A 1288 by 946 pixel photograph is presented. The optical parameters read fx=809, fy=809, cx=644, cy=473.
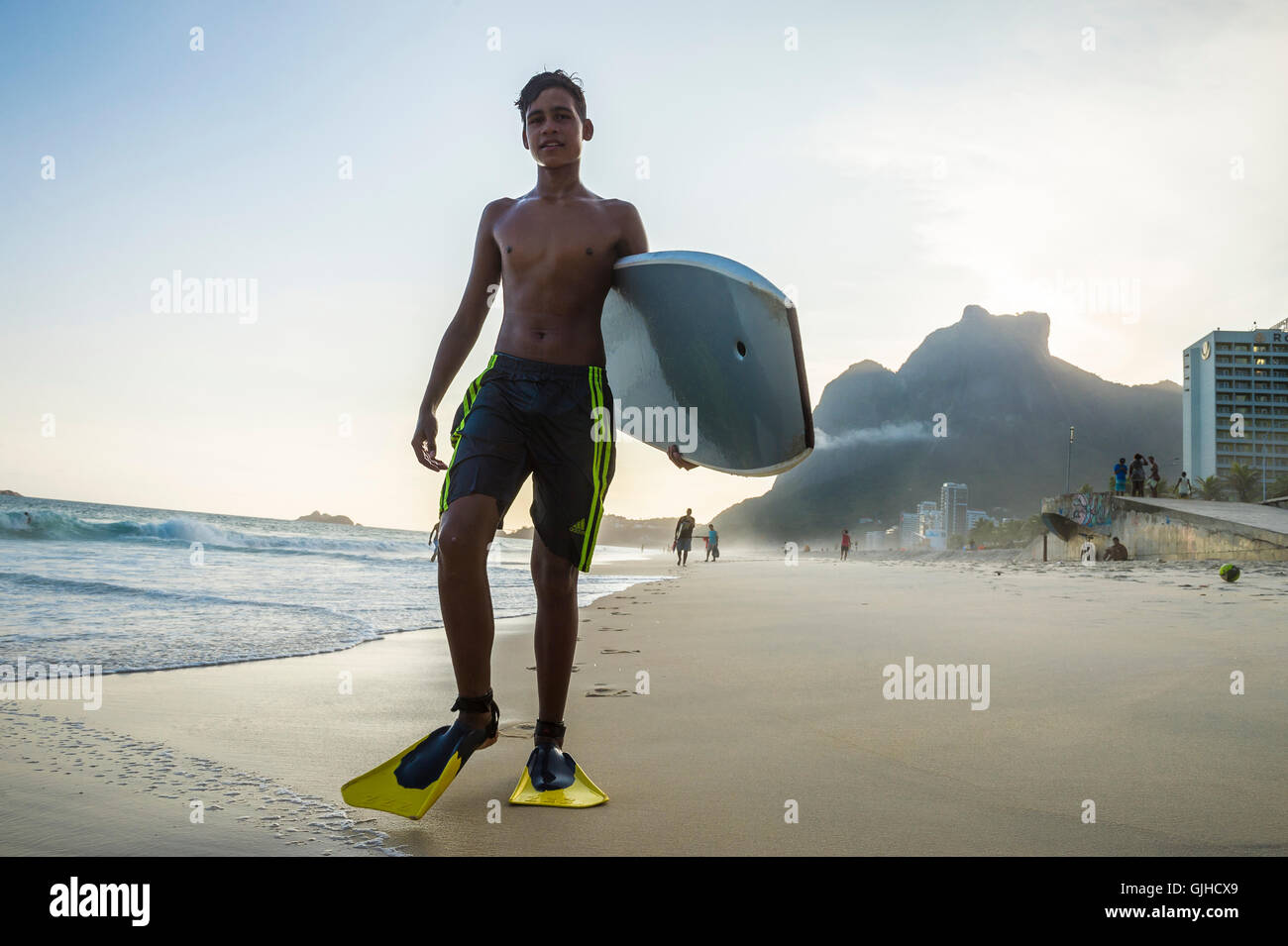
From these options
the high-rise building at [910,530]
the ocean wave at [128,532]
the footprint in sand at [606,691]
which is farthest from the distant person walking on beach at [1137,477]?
the high-rise building at [910,530]

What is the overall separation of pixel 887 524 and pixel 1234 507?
107 metres

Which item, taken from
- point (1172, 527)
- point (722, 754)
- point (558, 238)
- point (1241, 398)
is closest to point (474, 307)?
point (558, 238)

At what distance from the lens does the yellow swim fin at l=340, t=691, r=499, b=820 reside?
1864 millimetres

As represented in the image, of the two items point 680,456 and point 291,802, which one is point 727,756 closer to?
point 680,456

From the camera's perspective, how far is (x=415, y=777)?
193cm

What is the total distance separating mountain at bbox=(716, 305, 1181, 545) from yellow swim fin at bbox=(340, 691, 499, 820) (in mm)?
116939

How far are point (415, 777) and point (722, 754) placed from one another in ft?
3.07

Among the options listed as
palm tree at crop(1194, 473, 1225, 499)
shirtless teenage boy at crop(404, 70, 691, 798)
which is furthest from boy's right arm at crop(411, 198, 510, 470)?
palm tree at crop(1194, 473, 1225, 499)

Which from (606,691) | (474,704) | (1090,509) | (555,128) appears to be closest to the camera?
(474,704)

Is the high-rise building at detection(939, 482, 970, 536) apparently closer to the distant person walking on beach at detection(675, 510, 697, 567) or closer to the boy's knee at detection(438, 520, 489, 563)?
the distant person walking on beach at detection(675, 510, 697, 567)

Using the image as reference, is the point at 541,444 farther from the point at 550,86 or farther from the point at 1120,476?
the point at 1120,476

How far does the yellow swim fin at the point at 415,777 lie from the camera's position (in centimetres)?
186

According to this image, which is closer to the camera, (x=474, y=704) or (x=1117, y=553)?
(x=474, y=704)

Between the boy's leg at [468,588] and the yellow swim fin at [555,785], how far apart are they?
0.61ft
